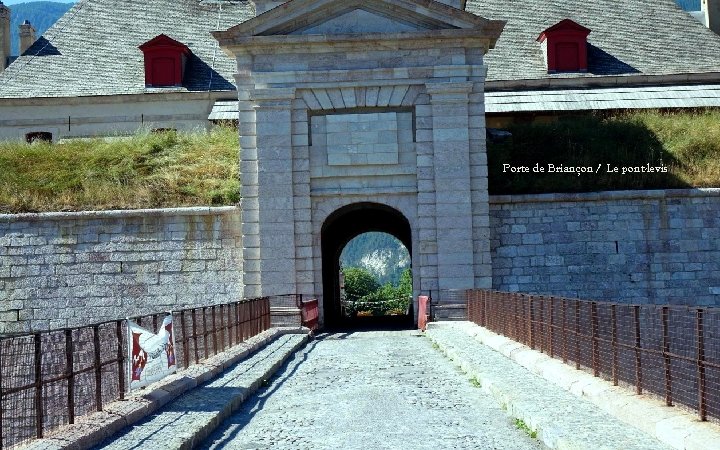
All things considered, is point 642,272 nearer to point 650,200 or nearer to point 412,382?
point 650,200

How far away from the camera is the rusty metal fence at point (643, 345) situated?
871 centimetres

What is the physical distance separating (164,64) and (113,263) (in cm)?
1018

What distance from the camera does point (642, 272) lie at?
26234 millimetres

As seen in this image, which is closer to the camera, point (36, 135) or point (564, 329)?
point (564, 329)

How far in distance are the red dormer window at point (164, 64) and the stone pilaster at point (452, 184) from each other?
38.9ft

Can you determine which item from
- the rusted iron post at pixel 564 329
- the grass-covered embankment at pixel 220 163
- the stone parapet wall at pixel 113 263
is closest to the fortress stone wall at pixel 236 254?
the stone parapet wall at pixel 113 263

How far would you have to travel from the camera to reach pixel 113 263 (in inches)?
1032

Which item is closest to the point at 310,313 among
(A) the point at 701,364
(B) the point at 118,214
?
(B) the point at 118,214

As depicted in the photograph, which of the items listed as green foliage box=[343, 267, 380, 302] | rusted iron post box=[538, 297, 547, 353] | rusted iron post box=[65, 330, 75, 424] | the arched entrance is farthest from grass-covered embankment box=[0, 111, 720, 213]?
green foliage box=[343, 267, 380, 302]

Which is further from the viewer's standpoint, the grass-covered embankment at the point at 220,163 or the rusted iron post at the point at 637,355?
the grass-covered embankment at the point at 220,163

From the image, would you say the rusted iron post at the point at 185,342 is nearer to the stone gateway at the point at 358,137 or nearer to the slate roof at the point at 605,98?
the stone gateway at the point at 358,137

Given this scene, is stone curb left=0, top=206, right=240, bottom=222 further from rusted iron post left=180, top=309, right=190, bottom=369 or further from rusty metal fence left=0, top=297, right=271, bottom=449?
rusty metal fence left=0, top=297, right=271, bottom=449

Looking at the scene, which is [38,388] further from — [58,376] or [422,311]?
[422,311]

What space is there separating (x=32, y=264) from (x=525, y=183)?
12.7m
